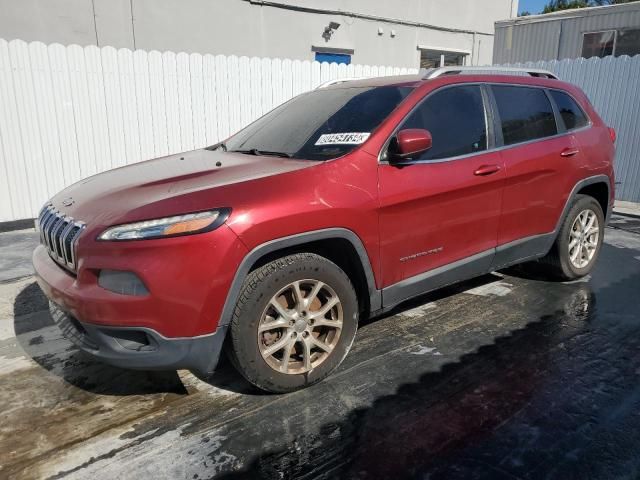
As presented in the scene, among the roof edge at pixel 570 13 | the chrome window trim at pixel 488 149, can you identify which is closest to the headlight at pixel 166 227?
the chrome window trim at pixel 488 149

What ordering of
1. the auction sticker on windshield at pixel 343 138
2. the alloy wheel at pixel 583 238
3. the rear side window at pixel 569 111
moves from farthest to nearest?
1. the alloy wheel at pixel 583 238
2. the rear side window at pixel 569 111
3. the auction sticker on windshield at pixel 343 138

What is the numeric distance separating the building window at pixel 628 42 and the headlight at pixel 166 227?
16246 mm

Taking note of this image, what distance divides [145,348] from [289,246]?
89 centimetres

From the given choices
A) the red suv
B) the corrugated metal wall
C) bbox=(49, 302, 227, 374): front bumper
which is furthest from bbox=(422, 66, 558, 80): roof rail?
the corrugated metal wall

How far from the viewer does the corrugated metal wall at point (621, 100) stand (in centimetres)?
843

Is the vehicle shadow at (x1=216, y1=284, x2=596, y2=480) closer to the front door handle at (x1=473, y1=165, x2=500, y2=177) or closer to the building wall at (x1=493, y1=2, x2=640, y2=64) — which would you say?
the front door handle at (x1=473, y1=165, x2=500, y2=177)

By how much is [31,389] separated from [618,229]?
7.14m

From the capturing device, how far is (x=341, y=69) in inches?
353

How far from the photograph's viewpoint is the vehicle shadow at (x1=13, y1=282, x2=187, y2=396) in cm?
306

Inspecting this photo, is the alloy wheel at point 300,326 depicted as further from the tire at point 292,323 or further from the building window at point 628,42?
the building window at point 628,42

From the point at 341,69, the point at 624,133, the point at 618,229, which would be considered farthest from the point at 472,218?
the point at 624,133

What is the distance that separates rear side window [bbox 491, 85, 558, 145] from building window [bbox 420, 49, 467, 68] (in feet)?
39.5

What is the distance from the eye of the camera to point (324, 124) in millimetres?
3496

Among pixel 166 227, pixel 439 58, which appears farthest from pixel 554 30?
pixel 166 227
